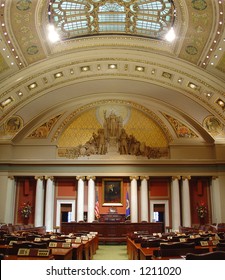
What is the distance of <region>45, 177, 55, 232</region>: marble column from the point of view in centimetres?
2203

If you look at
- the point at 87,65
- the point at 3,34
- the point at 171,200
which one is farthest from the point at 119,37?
the point at 171,200

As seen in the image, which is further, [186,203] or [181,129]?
[181,129]

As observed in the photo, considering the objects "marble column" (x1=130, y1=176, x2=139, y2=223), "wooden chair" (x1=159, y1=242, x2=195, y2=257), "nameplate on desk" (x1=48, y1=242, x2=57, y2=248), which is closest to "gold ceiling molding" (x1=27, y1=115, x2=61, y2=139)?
"marble column" (x1=130, y1=176, x2=139, y2=223)

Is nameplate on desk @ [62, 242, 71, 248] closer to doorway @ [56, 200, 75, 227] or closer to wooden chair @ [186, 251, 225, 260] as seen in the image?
wooden chair @ [186, 251, 225, 260]

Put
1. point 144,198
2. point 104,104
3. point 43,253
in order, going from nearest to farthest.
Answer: point 43,253 < point 144,198 < point 104,104

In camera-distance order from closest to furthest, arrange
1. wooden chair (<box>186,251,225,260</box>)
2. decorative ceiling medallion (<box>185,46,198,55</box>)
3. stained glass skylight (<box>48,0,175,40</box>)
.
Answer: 1. wooden chair (<box>186,251,225,260</box>)
2. stained glass skylight (<box>48,0,175,40</box>)
3. decorative ceiling medallion (<box>185,46,198,55</box>)

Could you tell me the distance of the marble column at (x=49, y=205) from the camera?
22031 mm

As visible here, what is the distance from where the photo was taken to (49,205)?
73.0 feet

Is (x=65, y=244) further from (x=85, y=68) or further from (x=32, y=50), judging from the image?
(x=85, y=68)

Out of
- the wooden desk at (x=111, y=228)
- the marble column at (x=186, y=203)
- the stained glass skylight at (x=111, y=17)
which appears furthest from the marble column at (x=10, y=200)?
the marble column at (x=186, y=203)

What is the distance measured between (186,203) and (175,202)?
30.1 inches

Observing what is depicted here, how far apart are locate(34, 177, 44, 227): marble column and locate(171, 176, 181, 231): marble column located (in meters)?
9.11

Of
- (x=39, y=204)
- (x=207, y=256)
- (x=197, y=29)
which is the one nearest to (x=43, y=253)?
(x=207, y=256)

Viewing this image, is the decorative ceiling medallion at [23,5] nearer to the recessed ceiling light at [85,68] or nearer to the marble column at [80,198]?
the recessed ceiling light at [85,68]
